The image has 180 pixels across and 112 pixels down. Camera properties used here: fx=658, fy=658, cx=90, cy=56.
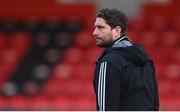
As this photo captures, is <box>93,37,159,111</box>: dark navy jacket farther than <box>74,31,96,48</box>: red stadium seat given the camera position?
No

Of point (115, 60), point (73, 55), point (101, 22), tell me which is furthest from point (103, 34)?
point (73, 55)

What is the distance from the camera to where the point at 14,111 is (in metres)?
7.70

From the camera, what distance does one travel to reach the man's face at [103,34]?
3.16 metres

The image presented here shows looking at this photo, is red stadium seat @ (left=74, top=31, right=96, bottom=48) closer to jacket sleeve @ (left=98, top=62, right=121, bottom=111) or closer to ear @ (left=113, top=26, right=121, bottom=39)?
ear @ (left=113, top=26, right=121, bottom=39)

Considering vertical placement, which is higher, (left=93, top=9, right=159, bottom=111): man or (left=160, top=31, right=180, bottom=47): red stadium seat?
(left=93, top=9, right=159, bottom=111): man

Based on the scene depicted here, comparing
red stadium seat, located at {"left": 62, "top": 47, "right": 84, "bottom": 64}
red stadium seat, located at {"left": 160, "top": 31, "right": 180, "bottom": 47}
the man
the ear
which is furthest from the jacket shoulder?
red stadium seat, located at {"left": 160, "top": 31, "right": 180, "bottom": 47}

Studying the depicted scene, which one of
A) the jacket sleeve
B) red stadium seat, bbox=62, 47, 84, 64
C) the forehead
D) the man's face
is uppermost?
the forehead

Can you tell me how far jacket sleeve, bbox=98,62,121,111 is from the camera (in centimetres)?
304

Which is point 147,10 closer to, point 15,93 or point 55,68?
Answer: point 55,68

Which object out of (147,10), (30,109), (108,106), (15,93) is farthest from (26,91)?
(108,106)

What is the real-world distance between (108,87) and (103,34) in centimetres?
27

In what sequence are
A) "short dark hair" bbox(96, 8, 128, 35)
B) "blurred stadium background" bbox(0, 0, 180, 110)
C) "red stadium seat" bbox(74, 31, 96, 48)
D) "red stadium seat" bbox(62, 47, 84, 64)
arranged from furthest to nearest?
"red stadium seat" bbox(74, 31, 96, 48)
"red stadium seat" bbox(62, 47, 84, 64)
"blurred stadium background" bbox(0, 0, 180, 110)
"short dark hair" bbox(96, 8, 128, 35)

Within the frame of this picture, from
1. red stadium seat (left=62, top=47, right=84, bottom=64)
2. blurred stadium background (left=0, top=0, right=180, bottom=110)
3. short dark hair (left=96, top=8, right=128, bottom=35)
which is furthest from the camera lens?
red stadium seat (left=62, top=47, right=84, bottom=64)

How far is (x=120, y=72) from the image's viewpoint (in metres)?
3.05
